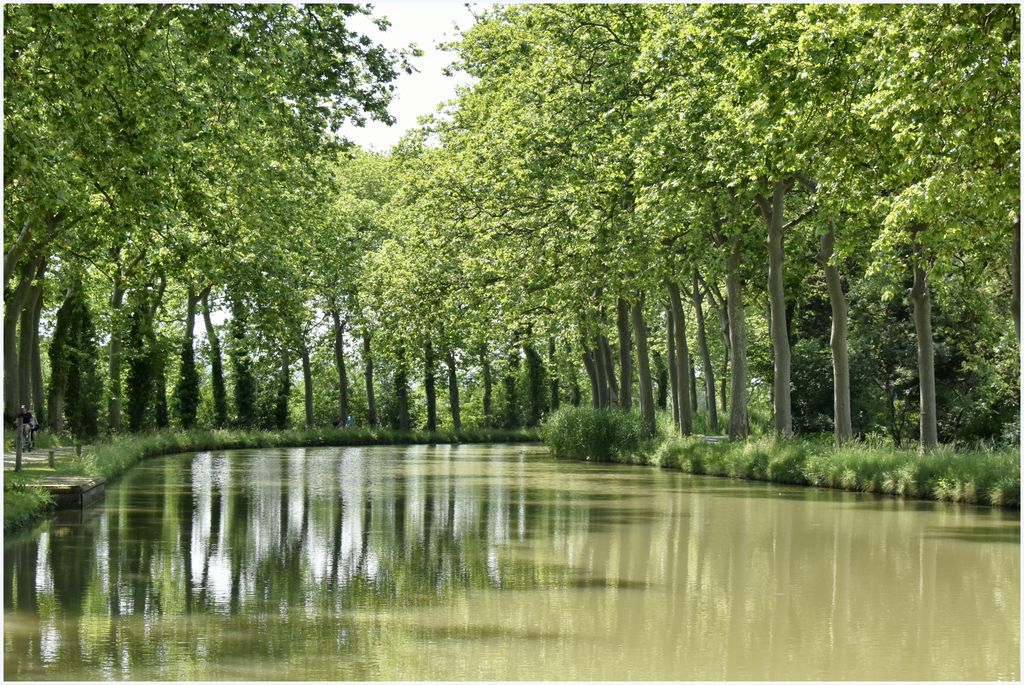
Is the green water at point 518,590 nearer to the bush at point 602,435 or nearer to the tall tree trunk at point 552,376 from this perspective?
the bush at point 602,435

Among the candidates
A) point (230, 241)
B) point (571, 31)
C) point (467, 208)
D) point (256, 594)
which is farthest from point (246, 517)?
point (467, 208)

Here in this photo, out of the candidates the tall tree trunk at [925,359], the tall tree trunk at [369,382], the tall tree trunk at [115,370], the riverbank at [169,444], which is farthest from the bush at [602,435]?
the tall tree trunk at [369,382]

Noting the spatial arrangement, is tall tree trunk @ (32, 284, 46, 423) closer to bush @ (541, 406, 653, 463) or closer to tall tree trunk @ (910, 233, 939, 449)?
bush @ (541, 406, 653, 463)

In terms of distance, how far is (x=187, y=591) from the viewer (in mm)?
14320

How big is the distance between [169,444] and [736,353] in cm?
2365

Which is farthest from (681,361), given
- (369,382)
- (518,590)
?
(369,382)

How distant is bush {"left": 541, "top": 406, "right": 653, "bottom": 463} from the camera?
41969mm

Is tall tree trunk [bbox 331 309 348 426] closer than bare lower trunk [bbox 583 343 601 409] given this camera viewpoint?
No

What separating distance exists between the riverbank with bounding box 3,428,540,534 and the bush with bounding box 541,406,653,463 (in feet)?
45.1

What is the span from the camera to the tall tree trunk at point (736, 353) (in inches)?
1425

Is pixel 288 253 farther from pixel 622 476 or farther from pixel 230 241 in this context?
pixel 622 476

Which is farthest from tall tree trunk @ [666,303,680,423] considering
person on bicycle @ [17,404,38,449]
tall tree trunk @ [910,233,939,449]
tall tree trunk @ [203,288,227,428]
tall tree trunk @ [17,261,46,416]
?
tall tree trunk @ [203,288,227,428]

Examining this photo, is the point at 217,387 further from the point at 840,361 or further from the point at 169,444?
the point at 840,361

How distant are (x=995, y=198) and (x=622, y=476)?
16926 millimetres
